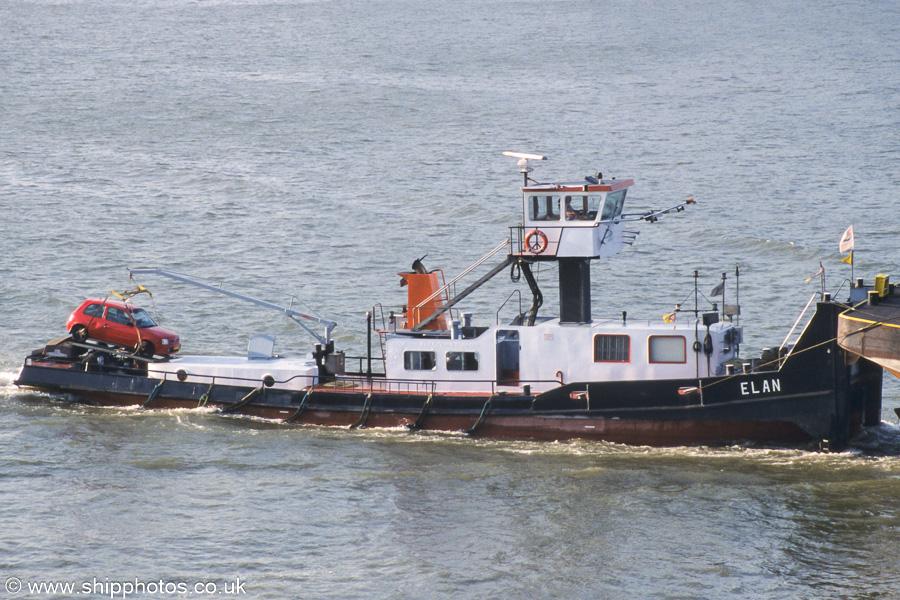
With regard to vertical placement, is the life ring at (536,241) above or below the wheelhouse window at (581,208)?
below

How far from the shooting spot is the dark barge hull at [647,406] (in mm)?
21750

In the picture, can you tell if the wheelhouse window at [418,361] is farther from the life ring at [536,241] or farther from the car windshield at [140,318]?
the car windshield at [140,318]

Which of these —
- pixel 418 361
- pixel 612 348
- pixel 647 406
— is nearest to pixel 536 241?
pixel 612 348

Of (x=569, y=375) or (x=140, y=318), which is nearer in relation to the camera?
(x=569, y=375)

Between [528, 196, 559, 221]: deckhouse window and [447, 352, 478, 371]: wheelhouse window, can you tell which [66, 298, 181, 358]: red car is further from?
[528, 196, 559, 221]: deckhouse window

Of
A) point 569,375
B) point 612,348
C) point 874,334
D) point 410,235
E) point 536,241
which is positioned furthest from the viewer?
point 410,235

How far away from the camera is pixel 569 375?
23672 mm

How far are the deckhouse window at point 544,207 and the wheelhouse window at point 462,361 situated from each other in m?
3.42

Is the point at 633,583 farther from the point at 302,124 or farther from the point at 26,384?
the point at 302,124

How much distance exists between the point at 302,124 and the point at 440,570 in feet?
149

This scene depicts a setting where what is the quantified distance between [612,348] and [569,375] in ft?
3.77

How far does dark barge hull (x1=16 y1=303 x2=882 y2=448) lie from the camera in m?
21.8

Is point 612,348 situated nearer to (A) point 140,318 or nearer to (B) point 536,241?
(B) point 536,241

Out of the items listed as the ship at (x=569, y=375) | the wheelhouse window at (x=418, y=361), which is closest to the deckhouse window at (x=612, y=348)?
the ship at (x=569, y=375)
